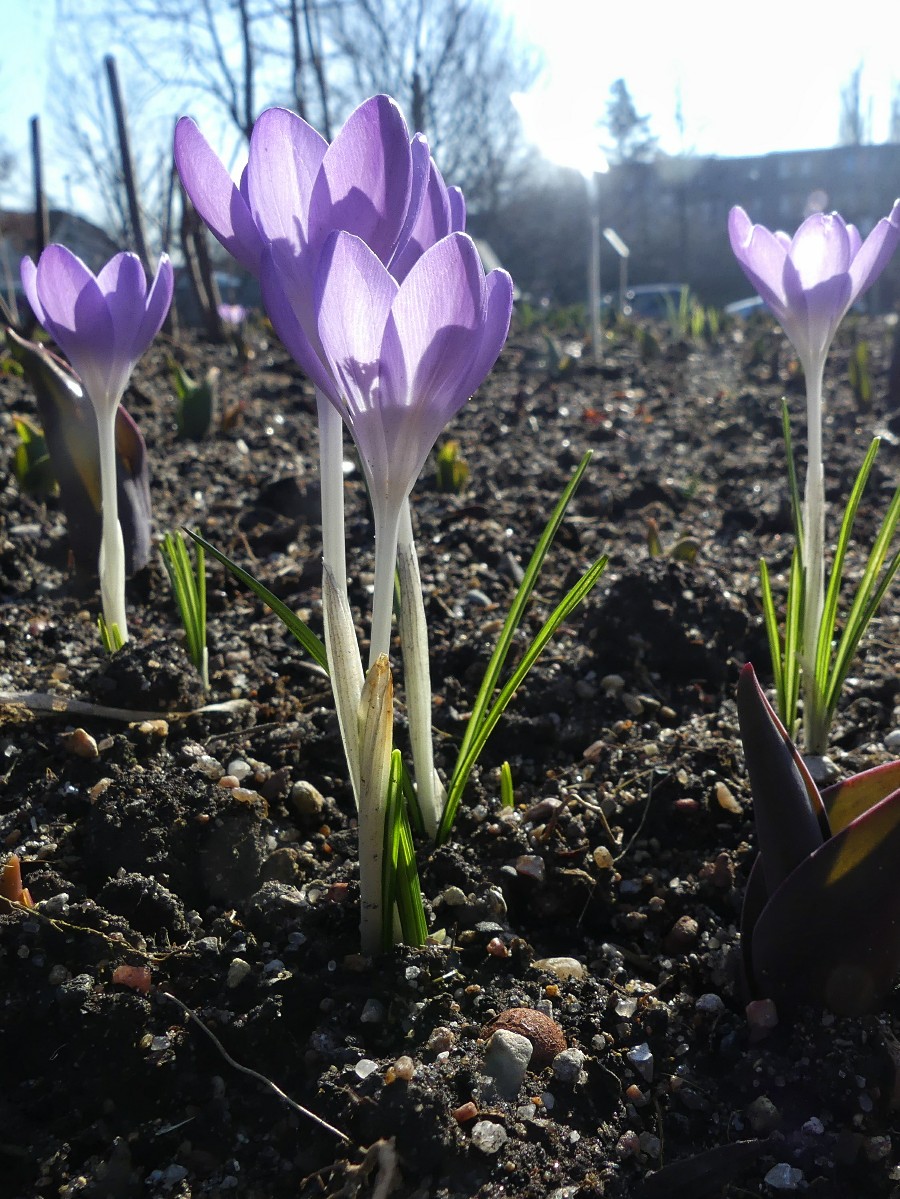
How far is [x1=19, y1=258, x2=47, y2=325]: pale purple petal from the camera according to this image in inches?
59.1

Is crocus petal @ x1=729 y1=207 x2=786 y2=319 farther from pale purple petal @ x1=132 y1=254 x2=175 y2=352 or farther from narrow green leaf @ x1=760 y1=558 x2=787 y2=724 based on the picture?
pale purple petal @ x1=132 y1=254 x2=175 y2=352

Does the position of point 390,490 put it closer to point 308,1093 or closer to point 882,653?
point 308,1093

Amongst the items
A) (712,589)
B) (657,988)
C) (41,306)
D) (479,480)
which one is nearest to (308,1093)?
(657,988)

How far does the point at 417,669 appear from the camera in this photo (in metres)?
1.10

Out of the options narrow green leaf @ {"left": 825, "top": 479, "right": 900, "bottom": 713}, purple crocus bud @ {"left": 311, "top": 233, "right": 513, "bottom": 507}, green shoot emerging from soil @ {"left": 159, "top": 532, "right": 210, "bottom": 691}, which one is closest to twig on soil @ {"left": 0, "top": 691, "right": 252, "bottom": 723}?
green shoot emerging from soil @ {"left": 159, "top": 532, "right": 210, "bottom": 691}

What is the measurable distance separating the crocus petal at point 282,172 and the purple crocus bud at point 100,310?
0.68 meters

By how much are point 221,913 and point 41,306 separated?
1.02 meters

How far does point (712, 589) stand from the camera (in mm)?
1953

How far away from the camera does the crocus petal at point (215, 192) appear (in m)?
0.85

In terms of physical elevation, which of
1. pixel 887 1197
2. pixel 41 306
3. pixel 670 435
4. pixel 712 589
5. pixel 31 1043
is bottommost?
pixel 887 1197

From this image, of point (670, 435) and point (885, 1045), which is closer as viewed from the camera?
point (885, 1045)

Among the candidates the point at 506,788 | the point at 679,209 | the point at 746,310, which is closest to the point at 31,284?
the point at 506,788

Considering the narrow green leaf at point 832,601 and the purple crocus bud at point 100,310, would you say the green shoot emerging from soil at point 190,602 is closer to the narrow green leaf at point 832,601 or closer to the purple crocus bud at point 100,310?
the purple crocus bud at point 100,310

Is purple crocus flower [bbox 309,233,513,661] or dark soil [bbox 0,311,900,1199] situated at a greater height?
purple crocus flower [bbox 309,233,513,661]
